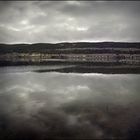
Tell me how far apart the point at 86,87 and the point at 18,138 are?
5.49 metres

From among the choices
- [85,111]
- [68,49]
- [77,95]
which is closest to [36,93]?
[77,95]

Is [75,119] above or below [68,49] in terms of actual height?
below

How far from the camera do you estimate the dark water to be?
494cm

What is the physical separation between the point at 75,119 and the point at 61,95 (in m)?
2.73

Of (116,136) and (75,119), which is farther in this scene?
(75,119)

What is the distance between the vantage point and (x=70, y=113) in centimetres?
621

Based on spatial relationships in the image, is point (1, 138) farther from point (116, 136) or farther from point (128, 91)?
point (128, 91)

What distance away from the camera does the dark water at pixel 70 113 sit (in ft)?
16.2

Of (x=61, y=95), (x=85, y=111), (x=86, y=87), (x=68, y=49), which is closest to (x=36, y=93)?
(x=61, y=95)

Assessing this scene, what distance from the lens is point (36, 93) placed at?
8.87 meters

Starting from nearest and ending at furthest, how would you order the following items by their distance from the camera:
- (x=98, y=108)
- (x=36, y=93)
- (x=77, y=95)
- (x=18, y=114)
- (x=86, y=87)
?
(x=18, y=114)
(x=98, y=108)
(x=77, y=95)
(x=36, y=93)
(x=86, y=87)

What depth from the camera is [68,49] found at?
5906 centimetres

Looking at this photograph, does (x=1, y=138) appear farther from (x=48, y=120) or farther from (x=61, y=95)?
(x=61, y=95)

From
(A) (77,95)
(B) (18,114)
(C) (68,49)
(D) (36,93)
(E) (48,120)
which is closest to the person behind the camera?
(E) (48,120)
